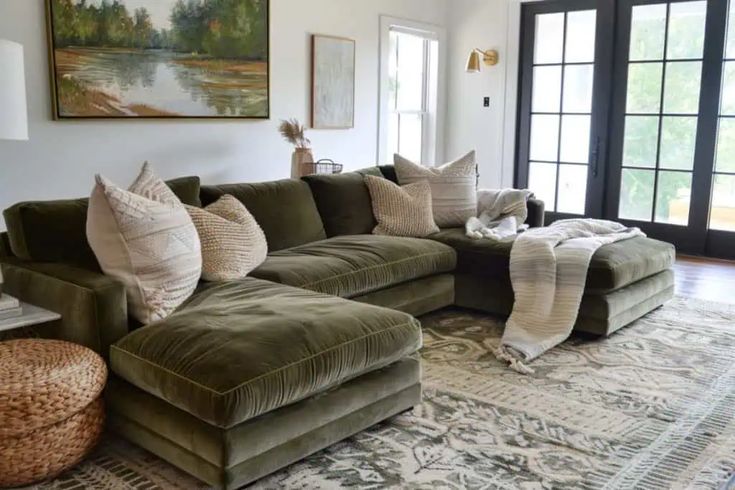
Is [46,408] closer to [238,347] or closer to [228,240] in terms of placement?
[238,347]

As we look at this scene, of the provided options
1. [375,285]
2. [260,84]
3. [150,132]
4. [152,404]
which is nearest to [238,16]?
[260,84]

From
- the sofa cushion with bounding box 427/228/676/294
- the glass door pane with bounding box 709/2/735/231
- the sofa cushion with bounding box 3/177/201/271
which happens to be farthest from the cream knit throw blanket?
the glass door pane with bounding box 709/2/735/231

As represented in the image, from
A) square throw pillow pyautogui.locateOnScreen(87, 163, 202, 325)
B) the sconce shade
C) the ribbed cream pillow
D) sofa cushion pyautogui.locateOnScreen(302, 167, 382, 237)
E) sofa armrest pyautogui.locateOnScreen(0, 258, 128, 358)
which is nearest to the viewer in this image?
sofa armrest pyautogui.locateOnScreen(0, 258, 128, 358)

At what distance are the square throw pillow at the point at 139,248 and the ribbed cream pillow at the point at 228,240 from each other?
0.35 metres

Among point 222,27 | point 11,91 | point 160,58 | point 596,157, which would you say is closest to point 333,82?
point 222,27

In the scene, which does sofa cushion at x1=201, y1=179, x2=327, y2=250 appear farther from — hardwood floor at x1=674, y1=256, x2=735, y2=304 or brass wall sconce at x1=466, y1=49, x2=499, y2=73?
brass wall sconce at x1=466, y1=49, x2=499, y2=73

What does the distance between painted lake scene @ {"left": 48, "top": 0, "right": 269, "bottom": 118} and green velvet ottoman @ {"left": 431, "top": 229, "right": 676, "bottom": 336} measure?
6.56ft

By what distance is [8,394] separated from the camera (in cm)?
209

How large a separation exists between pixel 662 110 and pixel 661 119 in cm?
7

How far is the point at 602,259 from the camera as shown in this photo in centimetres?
369

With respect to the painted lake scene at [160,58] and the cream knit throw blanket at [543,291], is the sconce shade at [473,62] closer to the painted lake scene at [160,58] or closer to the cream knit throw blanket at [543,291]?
the painted lake scene at [160,58]

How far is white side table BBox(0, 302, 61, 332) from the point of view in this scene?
8.04ft

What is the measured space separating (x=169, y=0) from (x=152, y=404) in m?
3.32

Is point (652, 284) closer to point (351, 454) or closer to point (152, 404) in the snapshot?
point (351, 454)
